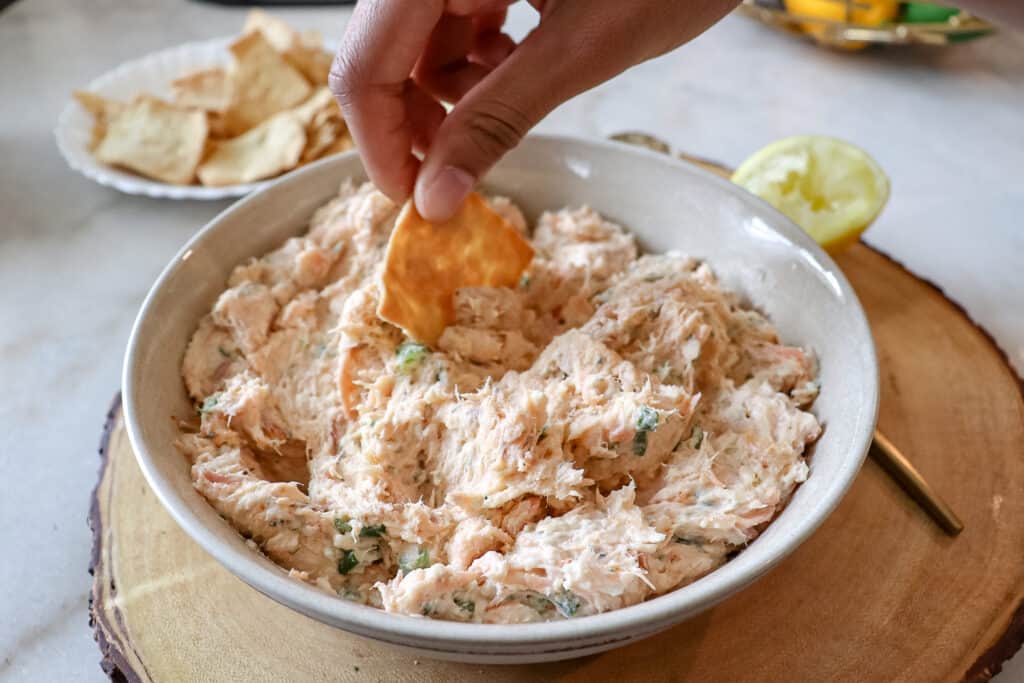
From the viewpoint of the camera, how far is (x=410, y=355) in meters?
1.75

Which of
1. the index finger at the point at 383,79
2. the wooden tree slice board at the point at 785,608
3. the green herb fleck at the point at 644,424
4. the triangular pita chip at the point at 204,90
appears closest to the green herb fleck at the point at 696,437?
the green herb fleck at the point at 644,424

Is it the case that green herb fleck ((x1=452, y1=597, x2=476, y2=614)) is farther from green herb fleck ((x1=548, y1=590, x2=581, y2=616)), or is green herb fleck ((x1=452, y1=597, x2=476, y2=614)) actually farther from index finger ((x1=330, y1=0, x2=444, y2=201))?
index finger ((x1=330, y1=0, x2=444, y2=201))

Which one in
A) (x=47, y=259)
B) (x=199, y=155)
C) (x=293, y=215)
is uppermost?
(x=293, y=215)

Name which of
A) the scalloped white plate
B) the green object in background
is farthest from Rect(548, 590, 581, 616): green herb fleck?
the green object in background

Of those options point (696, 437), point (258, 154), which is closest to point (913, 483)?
point (696, 437)

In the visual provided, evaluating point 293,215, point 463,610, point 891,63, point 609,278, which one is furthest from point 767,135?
point 463,610

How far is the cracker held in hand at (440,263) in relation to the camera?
1.76 meters

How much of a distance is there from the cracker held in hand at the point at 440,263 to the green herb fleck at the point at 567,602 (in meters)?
0.65

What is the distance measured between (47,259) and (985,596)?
2.67 meters

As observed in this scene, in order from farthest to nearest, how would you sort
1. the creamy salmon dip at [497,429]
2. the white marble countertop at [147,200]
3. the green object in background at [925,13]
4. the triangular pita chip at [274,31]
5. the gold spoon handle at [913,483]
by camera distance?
the green object in background at [925,13] < the triangular pita chip at [274,31] < the white marble countertop at [147,200] < the gold spoon handle at [913,483] < the creamy salmon dip at [497,429]

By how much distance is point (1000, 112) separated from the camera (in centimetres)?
329

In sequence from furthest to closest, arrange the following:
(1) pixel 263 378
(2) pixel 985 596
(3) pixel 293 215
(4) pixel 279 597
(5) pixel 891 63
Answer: (5) pixel 891 63 < (3) pixel 293 215 < (1) pixel 263 378 < (2) pixel 985 596 < (4) pixel 279 597

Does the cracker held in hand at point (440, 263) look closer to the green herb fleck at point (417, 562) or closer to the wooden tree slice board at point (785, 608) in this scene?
the green herb fleck at point (417, 562)

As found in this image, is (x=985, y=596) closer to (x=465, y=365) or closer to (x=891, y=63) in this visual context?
(x=465, y=365)
